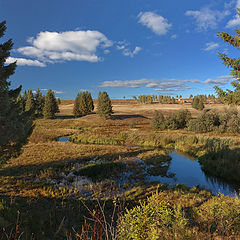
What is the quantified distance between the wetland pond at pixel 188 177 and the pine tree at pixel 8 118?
8.45m

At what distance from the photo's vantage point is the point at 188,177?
45.8 feet

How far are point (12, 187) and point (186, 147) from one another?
2127cm

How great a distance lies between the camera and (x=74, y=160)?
16719 millimetres

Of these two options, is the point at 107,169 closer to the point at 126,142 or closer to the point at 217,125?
the point at 126,142

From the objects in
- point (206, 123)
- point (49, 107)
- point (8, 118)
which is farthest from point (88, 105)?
point (8, 118)

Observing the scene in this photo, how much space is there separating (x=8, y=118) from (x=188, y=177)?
14.7 metres

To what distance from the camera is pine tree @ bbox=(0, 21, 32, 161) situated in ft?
23.0

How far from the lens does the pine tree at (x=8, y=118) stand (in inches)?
277

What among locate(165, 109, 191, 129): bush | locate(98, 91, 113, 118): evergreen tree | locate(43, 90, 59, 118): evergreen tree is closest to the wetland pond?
locate(165, 109, 191, 129): bush

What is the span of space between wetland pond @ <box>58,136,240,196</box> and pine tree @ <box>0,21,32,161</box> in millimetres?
8453

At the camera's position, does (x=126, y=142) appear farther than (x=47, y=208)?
Yes

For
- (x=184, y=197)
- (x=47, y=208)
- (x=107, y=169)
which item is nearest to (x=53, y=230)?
(x=47, y=208)

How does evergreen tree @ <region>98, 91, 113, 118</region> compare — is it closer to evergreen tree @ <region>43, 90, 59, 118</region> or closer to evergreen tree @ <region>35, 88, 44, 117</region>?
evergreen tree @ <region>43, 90, 59, 118</region>

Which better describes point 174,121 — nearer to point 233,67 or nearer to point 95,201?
point 233,67
